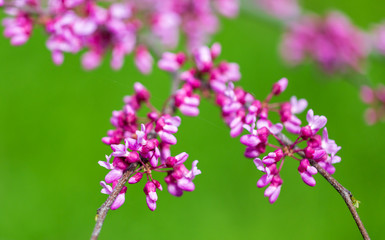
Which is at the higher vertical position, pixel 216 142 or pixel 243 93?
pixel 243 93

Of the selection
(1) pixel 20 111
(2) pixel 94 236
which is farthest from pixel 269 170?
(1) pixel 20 111

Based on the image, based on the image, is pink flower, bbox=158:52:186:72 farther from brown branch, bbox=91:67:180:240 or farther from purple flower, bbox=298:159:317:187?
purple flower, bbox=298:159:317:187

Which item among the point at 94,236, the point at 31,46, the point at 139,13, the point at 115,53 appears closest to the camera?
the point at 94,236

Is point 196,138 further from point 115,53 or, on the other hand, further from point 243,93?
point 243,93

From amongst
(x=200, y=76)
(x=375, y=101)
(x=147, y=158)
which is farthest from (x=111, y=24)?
(x=375, y=101)

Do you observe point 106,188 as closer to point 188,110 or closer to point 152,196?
point 152,196

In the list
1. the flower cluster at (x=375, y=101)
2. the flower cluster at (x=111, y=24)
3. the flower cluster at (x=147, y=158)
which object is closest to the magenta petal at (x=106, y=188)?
the flower cluster at (x=147, y=158)

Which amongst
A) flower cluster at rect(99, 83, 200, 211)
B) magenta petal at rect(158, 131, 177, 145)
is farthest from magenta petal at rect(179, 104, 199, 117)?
magenta petal at rect(158, 131, 177, 145)
